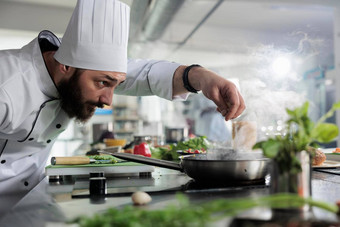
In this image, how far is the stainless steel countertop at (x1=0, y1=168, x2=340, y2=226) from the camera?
0.66 m

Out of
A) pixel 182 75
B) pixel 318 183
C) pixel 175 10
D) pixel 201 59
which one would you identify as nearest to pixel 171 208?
pixel 318 183

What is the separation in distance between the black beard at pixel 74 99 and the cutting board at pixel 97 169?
30 centimetres

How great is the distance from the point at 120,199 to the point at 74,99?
2.30ft

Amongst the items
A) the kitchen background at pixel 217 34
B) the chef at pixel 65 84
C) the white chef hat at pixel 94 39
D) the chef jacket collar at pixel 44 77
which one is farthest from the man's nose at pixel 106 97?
the kitchen background at pixel 217 34

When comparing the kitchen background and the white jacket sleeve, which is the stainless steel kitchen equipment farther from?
the white jacket sleeve

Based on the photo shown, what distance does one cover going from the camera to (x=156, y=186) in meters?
1.06

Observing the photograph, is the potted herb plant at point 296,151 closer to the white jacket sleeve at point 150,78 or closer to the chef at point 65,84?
the chef at point 65,84

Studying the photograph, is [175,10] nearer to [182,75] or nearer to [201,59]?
[182,75]

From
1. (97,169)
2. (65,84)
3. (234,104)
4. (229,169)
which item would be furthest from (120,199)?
(65,84)

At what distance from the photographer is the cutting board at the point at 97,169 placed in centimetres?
123

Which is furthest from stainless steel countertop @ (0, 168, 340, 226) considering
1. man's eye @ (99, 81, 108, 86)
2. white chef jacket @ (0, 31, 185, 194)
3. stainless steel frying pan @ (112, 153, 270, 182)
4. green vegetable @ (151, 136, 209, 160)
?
green vegetable @ (151, 136, 209, 160)

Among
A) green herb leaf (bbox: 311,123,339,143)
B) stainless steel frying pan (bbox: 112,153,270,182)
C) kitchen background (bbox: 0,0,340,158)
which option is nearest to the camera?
green herb leaf (bbox: 311,123,339,143)

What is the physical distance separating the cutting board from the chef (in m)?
0.25

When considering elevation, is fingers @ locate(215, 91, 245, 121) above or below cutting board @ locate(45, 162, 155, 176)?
above
